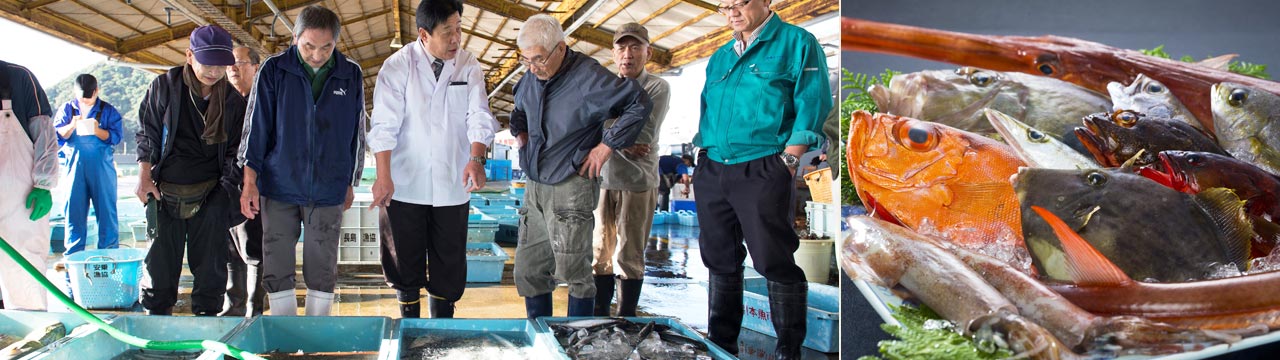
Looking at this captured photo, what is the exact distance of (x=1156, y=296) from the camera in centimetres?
114

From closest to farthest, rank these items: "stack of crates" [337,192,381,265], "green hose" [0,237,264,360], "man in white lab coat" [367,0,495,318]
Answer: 1. "green hose" [0,237,264,360]
2. "man in white lab coat" [367,0,495,318]
3. "stack of crates" [337,192,381,265]

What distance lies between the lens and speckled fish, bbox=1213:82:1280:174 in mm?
1263

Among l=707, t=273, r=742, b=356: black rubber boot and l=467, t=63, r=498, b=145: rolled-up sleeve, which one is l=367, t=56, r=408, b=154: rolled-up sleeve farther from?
l=707, t=273, r=742, b=356: black rubber boot

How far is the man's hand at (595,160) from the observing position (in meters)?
2.29

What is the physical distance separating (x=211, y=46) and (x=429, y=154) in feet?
2.85

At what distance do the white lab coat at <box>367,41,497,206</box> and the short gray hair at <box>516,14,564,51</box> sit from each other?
0.99 feet

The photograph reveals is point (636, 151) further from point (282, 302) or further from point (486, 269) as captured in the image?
point (486, 269)

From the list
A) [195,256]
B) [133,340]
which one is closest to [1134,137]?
[133,340]

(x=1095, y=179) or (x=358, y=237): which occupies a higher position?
(x=1095, y=179)

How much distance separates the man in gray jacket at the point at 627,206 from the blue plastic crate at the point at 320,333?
3.26 feet

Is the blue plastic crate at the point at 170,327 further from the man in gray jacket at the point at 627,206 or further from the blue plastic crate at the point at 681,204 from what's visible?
the blue plastic crate at the point at 681,204

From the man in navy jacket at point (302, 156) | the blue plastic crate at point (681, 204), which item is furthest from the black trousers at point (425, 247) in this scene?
the blue plastic crate at point (681, 204)

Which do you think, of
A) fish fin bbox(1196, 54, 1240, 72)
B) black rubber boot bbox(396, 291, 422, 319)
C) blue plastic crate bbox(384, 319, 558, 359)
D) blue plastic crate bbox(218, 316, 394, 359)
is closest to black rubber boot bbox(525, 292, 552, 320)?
blue plastic crate bbox(384, 319, 558, 359)

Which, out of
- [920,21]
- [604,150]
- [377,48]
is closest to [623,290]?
[604,150]
